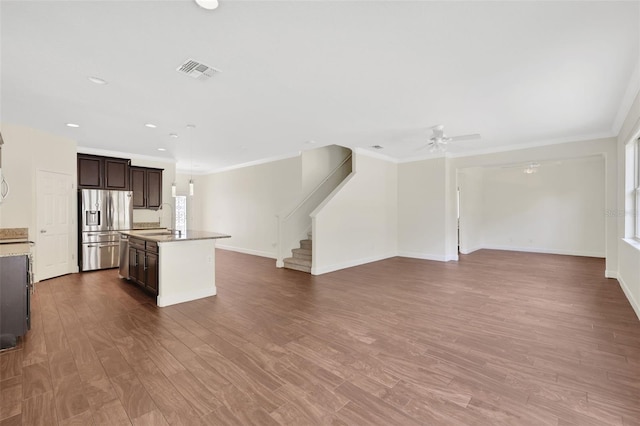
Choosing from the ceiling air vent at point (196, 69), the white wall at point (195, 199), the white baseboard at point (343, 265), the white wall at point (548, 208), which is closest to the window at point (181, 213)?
the white wall at point (195, 199)

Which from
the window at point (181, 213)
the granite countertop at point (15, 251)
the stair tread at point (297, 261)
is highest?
the window at point (181, 213)

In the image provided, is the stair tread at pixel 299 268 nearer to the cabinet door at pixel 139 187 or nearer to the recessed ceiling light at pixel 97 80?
the cabinet door at pixel 139 187

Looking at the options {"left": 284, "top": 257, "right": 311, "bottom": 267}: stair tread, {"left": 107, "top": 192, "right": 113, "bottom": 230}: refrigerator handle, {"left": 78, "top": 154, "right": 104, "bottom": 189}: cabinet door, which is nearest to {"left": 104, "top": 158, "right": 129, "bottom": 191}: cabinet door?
{"left": 78, "top": 154, "right": 104, "bottom": 189}: cabinet door

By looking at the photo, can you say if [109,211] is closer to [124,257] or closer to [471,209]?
[124,257]

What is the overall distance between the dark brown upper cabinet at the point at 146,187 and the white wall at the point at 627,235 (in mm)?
8823

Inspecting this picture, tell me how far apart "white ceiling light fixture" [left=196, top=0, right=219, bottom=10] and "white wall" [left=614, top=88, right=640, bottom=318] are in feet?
15.1

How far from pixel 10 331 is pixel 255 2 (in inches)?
147

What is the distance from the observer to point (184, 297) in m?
4.11

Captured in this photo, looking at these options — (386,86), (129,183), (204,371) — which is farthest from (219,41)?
(129,183)

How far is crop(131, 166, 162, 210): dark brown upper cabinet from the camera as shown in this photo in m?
6.95

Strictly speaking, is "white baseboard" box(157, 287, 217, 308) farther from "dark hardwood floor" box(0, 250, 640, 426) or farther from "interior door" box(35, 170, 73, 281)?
"interior door" box(35, 170, 73, 281)

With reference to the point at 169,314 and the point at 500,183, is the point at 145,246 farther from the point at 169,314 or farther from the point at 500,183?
the point at 500,183

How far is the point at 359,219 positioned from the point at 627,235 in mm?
4523

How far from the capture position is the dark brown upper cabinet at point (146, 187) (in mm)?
6949
